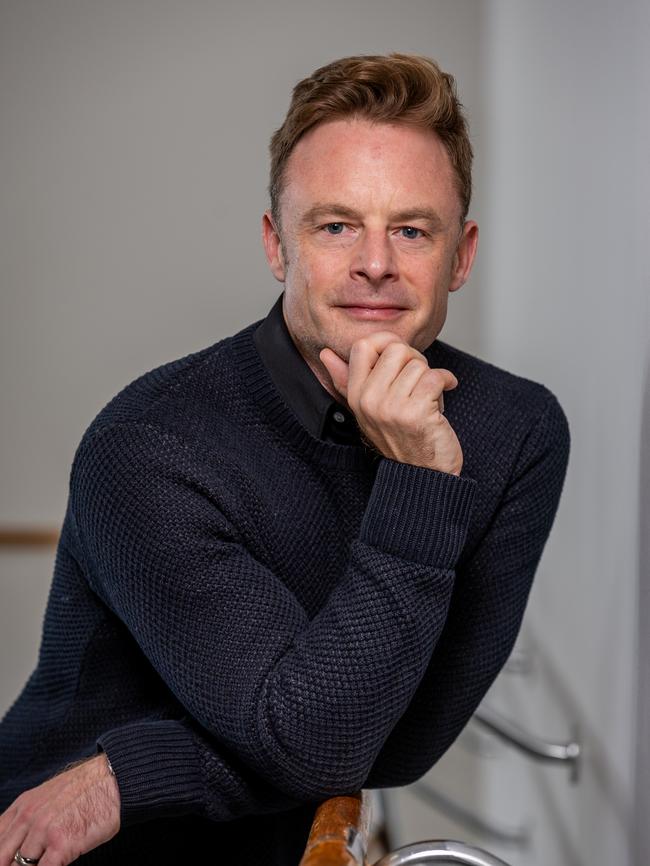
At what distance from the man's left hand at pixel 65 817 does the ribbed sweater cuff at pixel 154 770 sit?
0.01m

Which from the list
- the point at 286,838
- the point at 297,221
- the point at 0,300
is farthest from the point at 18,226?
the point at 286,838

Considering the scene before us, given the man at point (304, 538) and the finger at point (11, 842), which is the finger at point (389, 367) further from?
the finger at point (11, 842)

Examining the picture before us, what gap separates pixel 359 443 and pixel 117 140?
6.01 ft

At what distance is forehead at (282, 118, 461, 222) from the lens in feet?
3.62

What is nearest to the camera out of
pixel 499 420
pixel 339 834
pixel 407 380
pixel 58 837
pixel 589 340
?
pixel 339 834

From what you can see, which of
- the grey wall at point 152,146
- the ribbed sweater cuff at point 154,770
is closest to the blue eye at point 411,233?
the ribbed sweater cuff at point 154,770

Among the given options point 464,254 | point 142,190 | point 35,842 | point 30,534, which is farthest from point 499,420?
point 30,534

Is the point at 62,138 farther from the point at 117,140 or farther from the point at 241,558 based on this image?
the point at 241,558

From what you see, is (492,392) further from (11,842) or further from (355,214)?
(11,842)

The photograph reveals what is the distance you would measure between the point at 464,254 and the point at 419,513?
407mm

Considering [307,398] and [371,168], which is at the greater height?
[371,168]

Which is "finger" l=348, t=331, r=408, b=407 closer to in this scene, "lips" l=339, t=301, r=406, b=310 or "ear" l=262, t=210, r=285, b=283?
"lips" l=339, t=301, r=406, b=310

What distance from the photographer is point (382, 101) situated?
3.71 feet

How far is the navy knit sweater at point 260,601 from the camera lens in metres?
0.97
